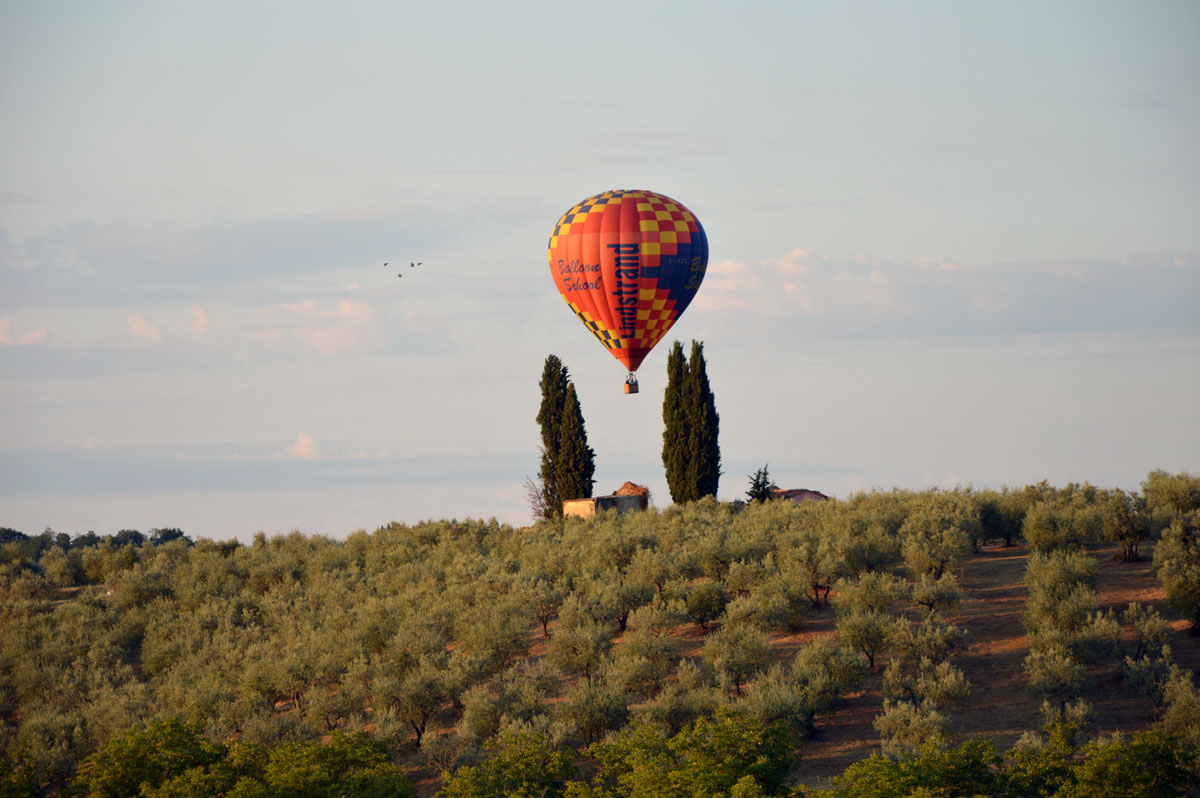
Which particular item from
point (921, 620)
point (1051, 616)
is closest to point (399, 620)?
point (921, 620)

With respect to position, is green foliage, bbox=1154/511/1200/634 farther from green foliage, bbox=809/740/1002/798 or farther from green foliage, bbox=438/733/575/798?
green foliage, bbox=438/733/575/798

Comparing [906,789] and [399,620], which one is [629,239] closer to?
[399,620]

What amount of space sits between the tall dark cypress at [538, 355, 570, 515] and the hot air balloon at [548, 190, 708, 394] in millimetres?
10058

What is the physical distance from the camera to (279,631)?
43.7m

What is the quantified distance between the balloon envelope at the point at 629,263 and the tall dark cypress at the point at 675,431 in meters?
8.33

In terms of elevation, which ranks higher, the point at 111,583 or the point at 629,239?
the point at 629,239

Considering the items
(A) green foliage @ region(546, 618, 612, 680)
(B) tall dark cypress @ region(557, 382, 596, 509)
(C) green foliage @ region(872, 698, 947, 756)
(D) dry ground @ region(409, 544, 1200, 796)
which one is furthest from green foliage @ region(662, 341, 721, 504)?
(C) green foliage @ region(872, 698, 947, 756)

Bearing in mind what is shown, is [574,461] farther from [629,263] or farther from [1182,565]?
[1182,565]

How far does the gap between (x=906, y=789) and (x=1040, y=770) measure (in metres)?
3.22

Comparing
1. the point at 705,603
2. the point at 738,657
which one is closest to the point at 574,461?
the point at 705,603

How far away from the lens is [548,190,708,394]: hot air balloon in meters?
47.0

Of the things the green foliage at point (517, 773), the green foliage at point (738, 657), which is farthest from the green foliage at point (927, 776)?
the green foliage at point (738, 657)

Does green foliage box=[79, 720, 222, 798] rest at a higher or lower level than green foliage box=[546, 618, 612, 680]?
lower

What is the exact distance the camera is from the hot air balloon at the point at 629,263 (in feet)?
154
